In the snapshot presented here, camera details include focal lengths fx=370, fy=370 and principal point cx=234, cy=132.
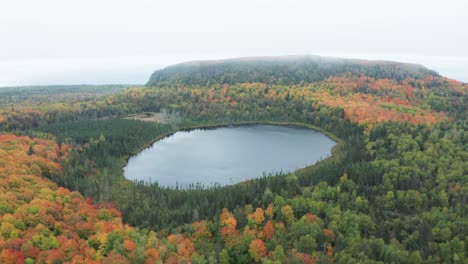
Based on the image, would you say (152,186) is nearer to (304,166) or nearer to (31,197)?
(31,197)

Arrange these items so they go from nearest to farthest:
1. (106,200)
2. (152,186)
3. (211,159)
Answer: (106,200), (152,186), (211,159)

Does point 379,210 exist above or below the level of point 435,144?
below

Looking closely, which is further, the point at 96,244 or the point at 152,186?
the point at 152,186

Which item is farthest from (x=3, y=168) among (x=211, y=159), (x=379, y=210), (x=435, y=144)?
(x=435, y=144)

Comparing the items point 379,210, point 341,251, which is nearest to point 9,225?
point 341,251

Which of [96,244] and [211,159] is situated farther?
[211,159]

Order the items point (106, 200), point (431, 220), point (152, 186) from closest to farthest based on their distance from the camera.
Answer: point (431, 220) → point (106, 200) → point (152, 186)

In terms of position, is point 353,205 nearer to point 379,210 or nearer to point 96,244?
point 379,210

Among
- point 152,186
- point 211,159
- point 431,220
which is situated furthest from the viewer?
point 211,159

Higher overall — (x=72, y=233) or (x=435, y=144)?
(x=435, y=144)
